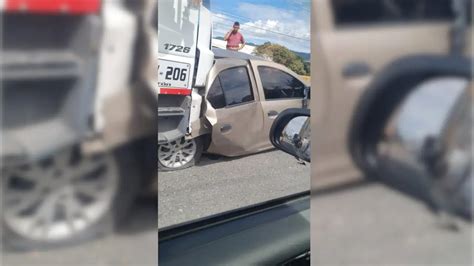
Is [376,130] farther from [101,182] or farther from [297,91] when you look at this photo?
[101,182]

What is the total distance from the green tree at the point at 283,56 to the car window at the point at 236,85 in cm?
11

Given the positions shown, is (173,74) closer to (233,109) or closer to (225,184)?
(233,109)

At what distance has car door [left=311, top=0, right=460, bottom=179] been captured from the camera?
1.00 metres

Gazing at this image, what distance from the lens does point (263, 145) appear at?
1.57 metres

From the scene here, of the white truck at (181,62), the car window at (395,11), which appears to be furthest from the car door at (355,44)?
the white truck at (181,62)

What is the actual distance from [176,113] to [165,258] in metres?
0.54

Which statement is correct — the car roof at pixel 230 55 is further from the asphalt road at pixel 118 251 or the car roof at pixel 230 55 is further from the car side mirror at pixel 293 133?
the asphalt road at pixel 118 251

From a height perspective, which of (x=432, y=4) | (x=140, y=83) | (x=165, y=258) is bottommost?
(x=165, y=258)

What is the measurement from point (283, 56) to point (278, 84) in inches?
4.6

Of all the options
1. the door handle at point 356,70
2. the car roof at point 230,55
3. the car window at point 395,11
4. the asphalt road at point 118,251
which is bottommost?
the asphalt road at point 118,251

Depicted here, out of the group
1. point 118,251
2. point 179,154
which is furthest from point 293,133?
point 118,251

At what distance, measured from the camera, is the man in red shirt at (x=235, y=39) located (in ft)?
4.63

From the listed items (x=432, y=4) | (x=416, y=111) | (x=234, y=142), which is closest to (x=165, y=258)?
(x=234, y=142)

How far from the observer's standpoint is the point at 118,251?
0.85 meters
